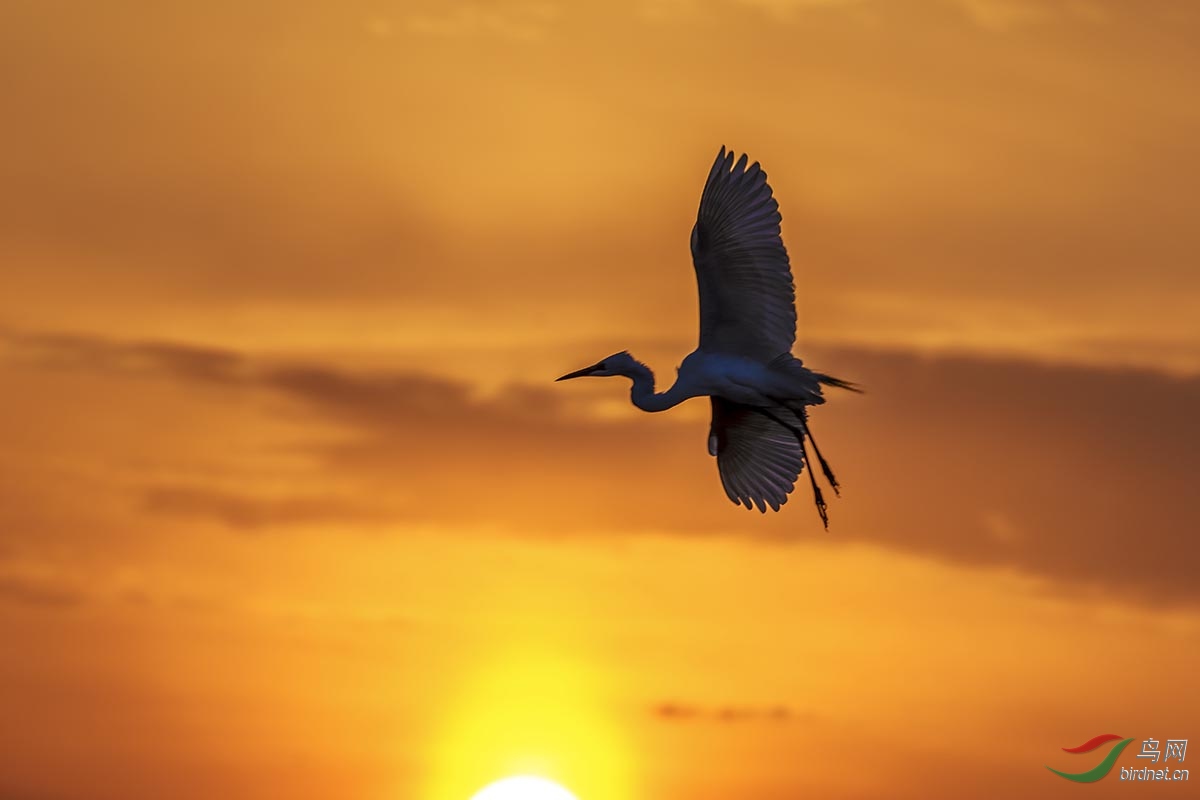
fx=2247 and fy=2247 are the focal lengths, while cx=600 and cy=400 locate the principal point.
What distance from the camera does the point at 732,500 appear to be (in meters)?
35.8

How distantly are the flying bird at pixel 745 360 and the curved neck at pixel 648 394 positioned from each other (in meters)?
0.02

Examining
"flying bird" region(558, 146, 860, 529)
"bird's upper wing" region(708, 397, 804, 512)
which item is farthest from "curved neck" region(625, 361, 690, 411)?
"bird's upper wing" region(708, 397, 804, 512)

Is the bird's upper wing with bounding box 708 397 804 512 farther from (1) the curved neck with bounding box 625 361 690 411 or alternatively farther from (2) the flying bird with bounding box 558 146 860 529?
(1) the curved neck with bounding box 625 361 690 411

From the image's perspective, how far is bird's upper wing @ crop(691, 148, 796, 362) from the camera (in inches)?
1275

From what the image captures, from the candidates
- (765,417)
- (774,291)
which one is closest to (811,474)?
(765,417)

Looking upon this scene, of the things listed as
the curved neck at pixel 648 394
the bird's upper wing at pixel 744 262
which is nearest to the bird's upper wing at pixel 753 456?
the curved neck at pixel 648 394

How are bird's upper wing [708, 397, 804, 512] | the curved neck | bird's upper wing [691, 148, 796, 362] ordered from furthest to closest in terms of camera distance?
bird's upper wing [708, 397, 804, 512] → the curved neck → bird's upper wing [691, 148, 796, 362]

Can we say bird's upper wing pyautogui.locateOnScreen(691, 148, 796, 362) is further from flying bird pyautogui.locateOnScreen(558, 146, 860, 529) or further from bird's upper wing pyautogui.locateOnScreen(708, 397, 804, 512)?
bird's upper wing pyautogui.locateOnScreen(708, 397, 804, 512)

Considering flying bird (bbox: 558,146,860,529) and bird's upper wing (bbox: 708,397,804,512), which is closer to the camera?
flying bird (bbox: 558,146,860,529)

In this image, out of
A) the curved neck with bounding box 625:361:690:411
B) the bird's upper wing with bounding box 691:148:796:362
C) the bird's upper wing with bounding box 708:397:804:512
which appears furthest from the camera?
the bird's upper wing with bounding box 708:397:804:512

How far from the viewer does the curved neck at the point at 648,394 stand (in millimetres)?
34500

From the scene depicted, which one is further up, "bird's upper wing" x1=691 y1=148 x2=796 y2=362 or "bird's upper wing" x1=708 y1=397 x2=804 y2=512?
"bird's upper wing" x1=691 y1=148 x2=796 y2=362

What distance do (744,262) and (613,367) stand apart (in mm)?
4036

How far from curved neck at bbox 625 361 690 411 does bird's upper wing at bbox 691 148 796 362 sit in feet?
4.75
